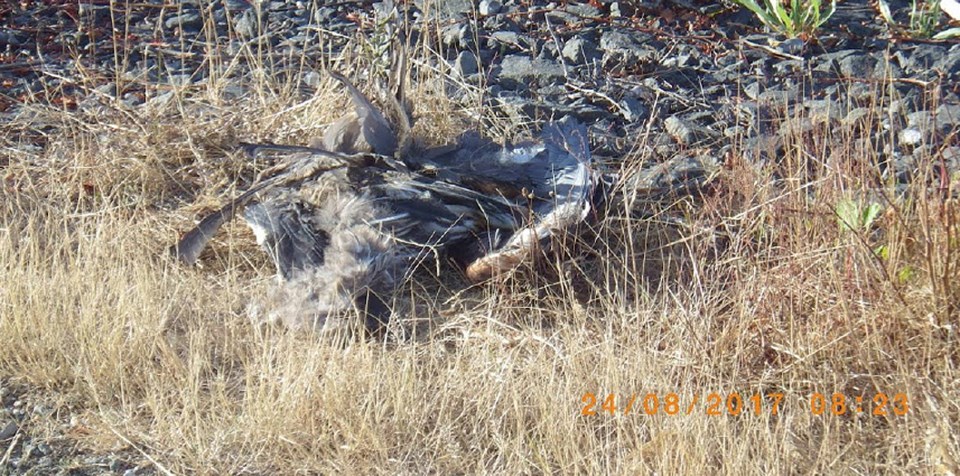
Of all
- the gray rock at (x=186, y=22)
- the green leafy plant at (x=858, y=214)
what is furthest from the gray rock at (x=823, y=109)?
the gray rock at (x=186, y=22)

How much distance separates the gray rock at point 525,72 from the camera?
5.79m

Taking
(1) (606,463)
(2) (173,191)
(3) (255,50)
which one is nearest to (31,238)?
(2) (173,191)

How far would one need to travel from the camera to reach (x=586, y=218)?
4.48 metres

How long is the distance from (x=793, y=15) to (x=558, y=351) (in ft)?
9.60

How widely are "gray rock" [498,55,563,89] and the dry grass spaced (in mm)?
1293

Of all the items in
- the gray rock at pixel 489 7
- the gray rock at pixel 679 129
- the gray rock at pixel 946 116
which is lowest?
the gray rock at pixel 946 116

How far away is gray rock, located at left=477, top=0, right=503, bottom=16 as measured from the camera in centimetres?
632

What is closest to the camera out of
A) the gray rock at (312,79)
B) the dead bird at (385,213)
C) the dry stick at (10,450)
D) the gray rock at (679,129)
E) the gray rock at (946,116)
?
the dry stick at (10,450)

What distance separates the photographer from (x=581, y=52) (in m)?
5.93

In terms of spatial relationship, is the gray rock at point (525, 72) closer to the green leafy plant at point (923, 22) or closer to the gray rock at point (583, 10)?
the gray rock at point (583, 10)

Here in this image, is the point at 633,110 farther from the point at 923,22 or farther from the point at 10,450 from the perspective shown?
the point at 10,450

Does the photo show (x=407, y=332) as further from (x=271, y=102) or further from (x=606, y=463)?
(x=271, y=102)
